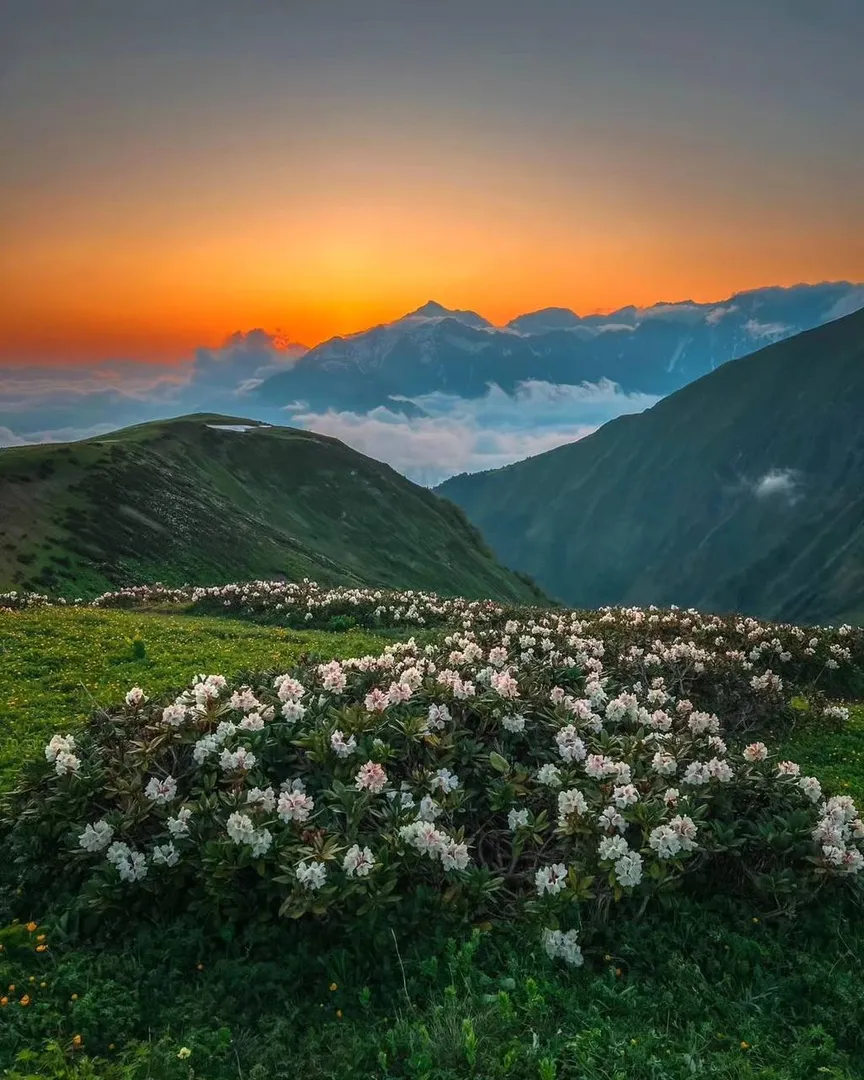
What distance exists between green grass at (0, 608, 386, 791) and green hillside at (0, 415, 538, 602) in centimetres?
3092

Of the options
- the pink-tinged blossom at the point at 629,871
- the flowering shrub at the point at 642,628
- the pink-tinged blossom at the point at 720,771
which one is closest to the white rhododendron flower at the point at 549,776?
the pink-tinged blossom at the point at 629,871

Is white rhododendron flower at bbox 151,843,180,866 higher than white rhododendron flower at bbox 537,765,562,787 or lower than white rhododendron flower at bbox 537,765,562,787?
lower

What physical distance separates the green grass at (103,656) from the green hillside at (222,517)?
101ft

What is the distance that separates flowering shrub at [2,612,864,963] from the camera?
285 inches

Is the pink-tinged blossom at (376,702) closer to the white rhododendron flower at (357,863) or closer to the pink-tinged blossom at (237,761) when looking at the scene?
the pink-tinged blossom at (237,761)

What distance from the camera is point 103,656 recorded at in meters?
16.5

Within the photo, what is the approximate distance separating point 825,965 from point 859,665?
14.1m

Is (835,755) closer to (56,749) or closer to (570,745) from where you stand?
(570,745)

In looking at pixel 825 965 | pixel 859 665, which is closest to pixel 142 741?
pixel 825 965

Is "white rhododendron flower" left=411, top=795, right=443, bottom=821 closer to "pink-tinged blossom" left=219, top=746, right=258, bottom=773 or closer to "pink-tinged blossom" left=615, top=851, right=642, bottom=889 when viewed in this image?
"pink-tinged blossom" left=615, top=851, right=642, bottom=889

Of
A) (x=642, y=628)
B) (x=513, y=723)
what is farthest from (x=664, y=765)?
(x=642, y=628)

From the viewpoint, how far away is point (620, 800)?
7941mm

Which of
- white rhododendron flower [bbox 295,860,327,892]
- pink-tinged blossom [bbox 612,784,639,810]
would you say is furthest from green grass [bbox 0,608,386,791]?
pink-tinged blossom [bbox 612,784,639,810]

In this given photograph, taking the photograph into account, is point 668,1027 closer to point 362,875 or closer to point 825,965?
point 825,965
